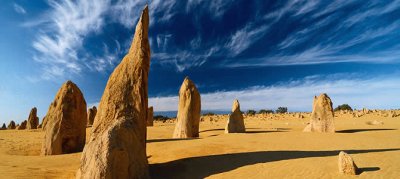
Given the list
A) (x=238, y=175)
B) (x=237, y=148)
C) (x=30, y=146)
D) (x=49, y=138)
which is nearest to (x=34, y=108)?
(x=30, y=146)

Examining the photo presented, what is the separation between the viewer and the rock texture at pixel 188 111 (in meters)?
19.5

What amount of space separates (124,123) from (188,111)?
10165mm

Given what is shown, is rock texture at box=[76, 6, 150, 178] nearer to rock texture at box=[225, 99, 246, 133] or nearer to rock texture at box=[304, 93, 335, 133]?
rock texture at box=[225, 99, 246, 133]

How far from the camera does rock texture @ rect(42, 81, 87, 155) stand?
14.8 meters

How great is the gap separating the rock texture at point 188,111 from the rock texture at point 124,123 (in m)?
8.86

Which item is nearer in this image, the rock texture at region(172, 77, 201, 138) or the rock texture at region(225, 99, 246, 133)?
the rock texture at region(172, 77, 201, 138)

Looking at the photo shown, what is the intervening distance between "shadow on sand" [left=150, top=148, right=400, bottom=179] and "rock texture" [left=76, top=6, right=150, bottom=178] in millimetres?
1342

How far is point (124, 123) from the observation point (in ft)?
30.9

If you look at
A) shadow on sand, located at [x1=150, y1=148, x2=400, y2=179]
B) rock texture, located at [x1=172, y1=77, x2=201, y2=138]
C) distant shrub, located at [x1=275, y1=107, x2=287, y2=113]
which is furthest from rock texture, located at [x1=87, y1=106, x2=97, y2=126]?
distant shrub, located at [x1=275, y1=107, x2=287, y2=113]

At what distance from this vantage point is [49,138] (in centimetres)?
1488

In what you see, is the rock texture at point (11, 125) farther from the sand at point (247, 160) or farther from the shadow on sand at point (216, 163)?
the shadow on sand at point (216, 163)

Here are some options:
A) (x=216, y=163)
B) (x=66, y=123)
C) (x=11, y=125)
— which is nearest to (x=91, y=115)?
(x=11, y=125)

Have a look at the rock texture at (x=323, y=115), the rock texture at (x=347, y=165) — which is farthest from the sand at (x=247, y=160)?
the rock texture at (x=323, y=115)

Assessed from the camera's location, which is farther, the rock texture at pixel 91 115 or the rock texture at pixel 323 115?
the rock texture at pixel 91 115
